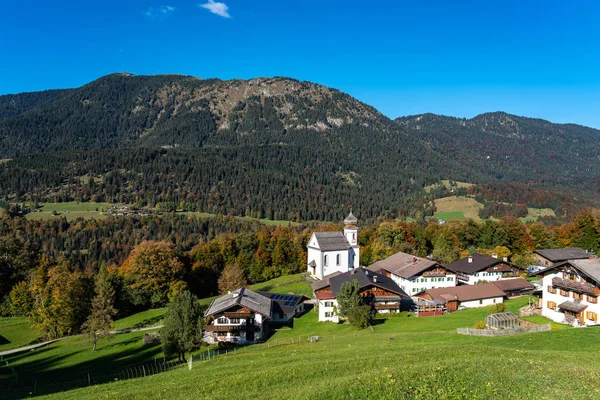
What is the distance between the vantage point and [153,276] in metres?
79.6

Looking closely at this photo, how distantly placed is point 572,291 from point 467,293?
62.8 feet

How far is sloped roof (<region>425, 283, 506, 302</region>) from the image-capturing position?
201 ft

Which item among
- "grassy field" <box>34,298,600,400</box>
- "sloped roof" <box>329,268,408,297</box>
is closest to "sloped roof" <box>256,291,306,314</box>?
"sloped roof" <box>329,268,408,297</box>

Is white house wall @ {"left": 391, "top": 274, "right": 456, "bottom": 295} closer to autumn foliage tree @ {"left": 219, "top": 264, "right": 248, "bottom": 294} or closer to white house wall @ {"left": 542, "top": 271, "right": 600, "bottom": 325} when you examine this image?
white house wall @ {"left": 542, "top": 271, "right": 600, "bottom": 325}

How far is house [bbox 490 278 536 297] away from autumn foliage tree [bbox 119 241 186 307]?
2154 inches

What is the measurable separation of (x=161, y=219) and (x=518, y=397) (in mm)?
178974

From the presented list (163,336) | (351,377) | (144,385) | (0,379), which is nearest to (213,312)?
(163,336)

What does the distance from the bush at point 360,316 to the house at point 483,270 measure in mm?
32428

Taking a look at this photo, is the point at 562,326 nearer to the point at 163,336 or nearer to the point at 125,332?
the point at 163,336

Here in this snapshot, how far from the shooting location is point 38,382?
4056cm

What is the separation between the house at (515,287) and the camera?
6712cm

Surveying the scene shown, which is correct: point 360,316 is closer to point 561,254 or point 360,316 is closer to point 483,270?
point 483,270

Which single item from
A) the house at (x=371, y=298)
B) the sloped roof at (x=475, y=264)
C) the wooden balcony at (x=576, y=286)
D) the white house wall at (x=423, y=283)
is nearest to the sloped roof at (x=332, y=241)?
the white house wall at (x=423, y=283)

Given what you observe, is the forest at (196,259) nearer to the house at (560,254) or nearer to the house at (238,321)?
the house at (238,321)
